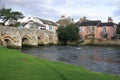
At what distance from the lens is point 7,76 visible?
38.6 feet

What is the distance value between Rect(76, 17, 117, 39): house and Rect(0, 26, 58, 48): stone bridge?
19.7 meters

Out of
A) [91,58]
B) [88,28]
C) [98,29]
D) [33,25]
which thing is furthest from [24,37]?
[98,29]

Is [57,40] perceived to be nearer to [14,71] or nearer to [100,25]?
[100,25]

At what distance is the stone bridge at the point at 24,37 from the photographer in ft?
172

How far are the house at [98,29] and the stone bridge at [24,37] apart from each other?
64.7 feet

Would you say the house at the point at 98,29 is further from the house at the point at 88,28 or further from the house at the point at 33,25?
the house at the point at 33,25

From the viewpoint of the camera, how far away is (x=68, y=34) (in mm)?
74188

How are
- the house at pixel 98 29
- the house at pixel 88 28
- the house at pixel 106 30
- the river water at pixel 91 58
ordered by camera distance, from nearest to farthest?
the river water at pixel 91 58, the house at pixel 106 30, the house at pixel 98 29, the house at pixel 88 28

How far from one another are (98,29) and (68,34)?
61.2 feet

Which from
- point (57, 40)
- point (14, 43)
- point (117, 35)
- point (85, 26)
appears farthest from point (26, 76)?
point (85, 26)

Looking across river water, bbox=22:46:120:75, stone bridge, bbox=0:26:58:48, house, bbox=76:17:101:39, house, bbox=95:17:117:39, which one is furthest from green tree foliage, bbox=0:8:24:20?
river water, bbox=22:46:120:75

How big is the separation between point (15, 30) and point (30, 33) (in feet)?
25.2

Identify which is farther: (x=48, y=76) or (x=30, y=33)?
(x=30, y=33)

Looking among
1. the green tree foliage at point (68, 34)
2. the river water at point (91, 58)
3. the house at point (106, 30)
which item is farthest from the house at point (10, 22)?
the river water at point (91, 58)
